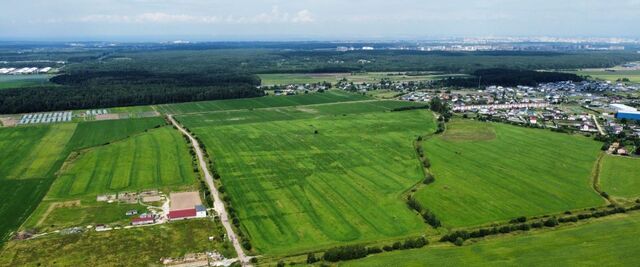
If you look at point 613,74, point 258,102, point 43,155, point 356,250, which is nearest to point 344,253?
point 356,250

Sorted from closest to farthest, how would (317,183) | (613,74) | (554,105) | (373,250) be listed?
(373,250), (317,183), (554,105), (613,74)

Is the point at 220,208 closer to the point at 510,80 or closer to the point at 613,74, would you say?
the point at 510,80

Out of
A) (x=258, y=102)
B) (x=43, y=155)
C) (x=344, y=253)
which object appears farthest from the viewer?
(x=258, y=102)

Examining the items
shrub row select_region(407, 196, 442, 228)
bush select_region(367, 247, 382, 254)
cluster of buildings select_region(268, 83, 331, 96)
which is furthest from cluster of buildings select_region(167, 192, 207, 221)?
cluster of buildings select_region(268, 83, 331, 96)

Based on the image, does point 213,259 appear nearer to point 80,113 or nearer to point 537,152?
point 537,152

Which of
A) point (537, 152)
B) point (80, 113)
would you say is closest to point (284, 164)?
point (537, 152)

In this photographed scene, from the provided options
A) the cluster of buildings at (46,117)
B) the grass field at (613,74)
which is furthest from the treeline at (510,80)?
the cluster of buildings at (46,117)

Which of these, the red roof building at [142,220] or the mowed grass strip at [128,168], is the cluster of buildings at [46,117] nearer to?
the mowed grass strip at [128,168]
